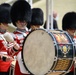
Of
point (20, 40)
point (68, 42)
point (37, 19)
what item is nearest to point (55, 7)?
point (37, 19)

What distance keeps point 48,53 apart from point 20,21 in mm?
931

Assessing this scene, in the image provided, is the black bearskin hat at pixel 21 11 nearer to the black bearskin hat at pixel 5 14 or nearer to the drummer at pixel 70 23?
the black bearskin hat at pixel 5 14

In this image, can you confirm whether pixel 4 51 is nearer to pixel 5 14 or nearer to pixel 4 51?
pixel 4 51

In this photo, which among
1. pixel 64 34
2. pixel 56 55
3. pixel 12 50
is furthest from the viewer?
pixel 12 50

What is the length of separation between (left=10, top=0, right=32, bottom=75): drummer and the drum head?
135mm

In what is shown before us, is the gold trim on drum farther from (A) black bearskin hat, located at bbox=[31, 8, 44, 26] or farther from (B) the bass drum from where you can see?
(A) black bearskin hat, located at bbox=[31, 8, 44, 26]

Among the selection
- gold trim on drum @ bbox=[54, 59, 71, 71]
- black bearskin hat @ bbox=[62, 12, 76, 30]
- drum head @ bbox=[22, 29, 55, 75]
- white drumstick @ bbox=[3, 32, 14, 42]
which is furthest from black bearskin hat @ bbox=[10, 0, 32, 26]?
gold trim on drum @ bbox=[54, 59, 71, 71]

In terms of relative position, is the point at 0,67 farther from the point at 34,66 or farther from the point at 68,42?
the point at 68,42

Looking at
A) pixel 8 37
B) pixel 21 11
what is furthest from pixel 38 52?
pixel 21 11

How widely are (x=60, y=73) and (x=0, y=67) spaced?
2.49ft

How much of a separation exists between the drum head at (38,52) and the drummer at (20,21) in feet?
0.44

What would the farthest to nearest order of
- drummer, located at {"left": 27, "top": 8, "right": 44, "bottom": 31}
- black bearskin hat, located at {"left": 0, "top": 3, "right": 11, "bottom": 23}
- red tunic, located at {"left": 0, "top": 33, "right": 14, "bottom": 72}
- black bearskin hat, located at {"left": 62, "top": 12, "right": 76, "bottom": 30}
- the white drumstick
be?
drummer, located at {"left": 27, "top": 8, "right": 44, "bottom": 31} < black bearskin hat, located at {"left": 62, "top": 12, "right": 76, "bottom": 30} < black bearskin hat, located at {"left": 0, "top": 3, "right": 11, "bottom": 23} < red tunic, located at {"left": 0, "top": 33, "right": 14, "bottom": 72} < the white drumstick

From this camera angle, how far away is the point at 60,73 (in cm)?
326

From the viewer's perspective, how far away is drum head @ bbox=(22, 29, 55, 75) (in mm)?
3172
